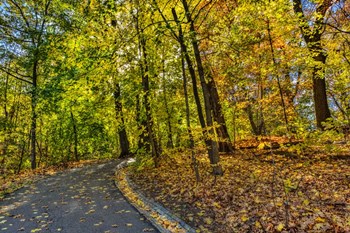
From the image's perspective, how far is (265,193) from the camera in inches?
237

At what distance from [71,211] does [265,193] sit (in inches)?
184

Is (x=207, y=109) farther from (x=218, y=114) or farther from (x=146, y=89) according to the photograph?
(x=218, y=114)

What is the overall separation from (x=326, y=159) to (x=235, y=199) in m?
4.46

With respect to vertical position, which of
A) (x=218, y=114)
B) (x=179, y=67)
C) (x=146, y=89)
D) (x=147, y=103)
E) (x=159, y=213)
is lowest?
(x=159, y=213)

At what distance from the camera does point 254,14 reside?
9055 millimetres

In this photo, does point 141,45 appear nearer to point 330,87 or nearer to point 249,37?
point 249,37

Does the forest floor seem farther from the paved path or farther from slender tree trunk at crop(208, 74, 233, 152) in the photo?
slender tree trunk at crop(208, 74, 233, 152)

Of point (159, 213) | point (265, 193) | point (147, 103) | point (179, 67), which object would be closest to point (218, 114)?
point (179, 67)

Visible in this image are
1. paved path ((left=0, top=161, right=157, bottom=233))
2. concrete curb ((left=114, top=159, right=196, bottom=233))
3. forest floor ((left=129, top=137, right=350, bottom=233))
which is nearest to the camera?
forest floor ((left=129, top=137, right=350, bottom=233))

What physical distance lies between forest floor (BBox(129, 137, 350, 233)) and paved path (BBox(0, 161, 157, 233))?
40.4 inches

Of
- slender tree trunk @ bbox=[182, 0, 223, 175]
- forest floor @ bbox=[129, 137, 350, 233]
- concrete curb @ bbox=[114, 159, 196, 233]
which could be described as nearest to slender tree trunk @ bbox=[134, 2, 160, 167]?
forest floor @ bbox=[129, 137, 350, 233]

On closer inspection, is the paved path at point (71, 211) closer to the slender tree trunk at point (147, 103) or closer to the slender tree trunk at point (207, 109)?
the slender tree trunk at point (147, 103)

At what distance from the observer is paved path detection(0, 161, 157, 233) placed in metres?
5.27

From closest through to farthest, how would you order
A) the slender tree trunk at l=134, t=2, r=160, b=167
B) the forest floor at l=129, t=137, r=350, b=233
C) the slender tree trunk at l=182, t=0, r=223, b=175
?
the forest floor at l=129, t=137, r=350, b=233, the slender tree trunk at l=182, t=0, r=223, b=175, the slender tree trunk at l=134, t=2, r=160, b=167
